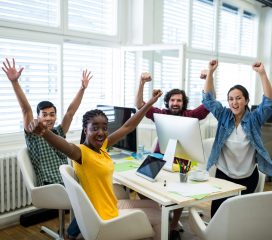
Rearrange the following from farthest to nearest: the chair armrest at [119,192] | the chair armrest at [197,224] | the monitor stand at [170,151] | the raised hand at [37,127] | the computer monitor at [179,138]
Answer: the chair armrest at [119,192]
the monitor stand at [170,151]
the computer monitor at [179,138]
the chair armrest at [197,224]
the raised hand at [37,127]

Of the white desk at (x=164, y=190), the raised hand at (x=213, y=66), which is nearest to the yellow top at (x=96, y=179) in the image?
the white desk at (x=164, y=190)

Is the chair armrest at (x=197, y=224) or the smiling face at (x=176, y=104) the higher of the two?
the smiling face at (x=176, y=104)

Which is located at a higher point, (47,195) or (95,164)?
(95,164)

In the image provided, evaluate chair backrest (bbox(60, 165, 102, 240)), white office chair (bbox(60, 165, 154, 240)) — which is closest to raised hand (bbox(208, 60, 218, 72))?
white office chair (bbox(60, 165, 154, 240))

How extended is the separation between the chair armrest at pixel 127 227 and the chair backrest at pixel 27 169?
0.91m

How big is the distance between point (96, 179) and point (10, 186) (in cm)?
165

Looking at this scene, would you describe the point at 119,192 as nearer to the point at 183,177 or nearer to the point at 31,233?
the point at 183,177

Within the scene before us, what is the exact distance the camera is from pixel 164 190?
6.91 ft

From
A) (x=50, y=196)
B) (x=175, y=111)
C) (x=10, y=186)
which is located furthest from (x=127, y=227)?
(x=10, y=186)

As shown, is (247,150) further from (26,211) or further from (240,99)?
(26,211)

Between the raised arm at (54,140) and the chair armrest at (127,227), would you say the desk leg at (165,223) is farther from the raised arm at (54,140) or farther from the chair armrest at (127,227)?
the raised arm at (54,140)

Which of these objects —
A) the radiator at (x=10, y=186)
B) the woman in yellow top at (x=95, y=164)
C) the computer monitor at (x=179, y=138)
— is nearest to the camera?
the woman in yellow top at (x=95, y=164)

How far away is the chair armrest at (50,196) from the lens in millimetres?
2469

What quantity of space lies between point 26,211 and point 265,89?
2571 mm
